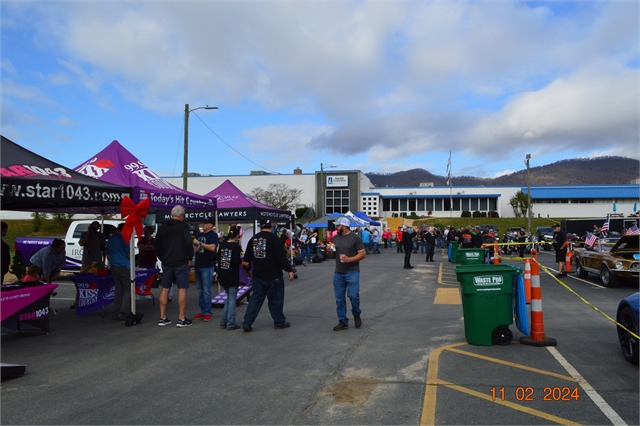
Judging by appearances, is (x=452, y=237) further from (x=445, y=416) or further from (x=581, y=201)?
(x=581, y=201)

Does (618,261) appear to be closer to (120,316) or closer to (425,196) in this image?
(120,316)

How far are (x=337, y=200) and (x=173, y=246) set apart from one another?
60416mm

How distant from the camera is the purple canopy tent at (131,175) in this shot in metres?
10.2

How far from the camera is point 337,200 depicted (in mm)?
69062

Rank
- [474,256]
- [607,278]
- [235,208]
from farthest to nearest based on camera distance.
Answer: [474,256]
[235,208]
[607,278]

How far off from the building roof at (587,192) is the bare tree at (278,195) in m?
33.2

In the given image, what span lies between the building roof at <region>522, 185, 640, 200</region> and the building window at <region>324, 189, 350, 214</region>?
84.5ft

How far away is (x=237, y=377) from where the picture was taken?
5.89 metres

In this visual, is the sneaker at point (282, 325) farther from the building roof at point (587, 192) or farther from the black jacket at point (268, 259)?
the building roof at point (587, 192)

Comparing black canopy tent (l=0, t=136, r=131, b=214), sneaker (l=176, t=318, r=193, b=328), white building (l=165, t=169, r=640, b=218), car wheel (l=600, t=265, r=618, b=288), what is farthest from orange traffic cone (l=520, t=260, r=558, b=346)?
white building (l=165, t=169, r=640, b=218)

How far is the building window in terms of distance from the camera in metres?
68.7

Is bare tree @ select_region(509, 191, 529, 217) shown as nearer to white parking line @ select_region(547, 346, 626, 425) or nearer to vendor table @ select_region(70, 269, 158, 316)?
vendor table @ select_region(70, 269, 158, 316)

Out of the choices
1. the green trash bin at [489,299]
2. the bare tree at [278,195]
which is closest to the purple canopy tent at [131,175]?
the green trash bin at [489,299]

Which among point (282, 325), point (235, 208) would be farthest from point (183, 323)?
point (235, 208)
